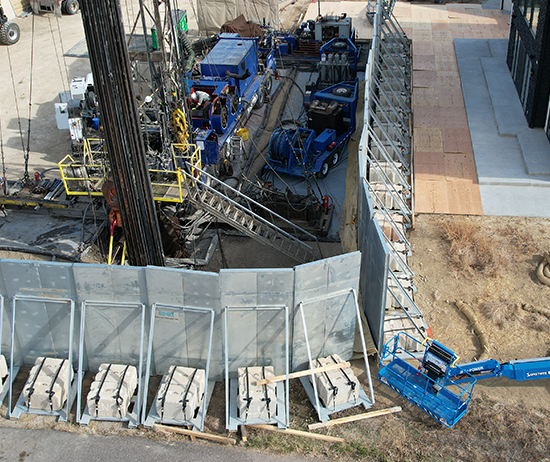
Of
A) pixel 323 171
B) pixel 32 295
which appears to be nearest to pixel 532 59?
pixel 323 171

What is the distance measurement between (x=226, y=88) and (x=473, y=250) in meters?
13.2

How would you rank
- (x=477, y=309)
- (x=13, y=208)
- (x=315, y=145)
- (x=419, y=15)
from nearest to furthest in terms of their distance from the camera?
(x=477, y=309)
(x=13, y=208)
(x=315, y=145)
(x=419, y=15)

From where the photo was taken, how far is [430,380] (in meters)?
13.3

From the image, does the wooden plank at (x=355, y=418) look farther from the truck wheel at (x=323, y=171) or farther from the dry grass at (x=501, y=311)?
the truck wheel at (x=323, y=171)

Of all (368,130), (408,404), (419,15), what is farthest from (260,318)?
(419,15)

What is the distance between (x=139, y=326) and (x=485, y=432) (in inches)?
319

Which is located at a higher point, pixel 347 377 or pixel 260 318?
pixel 260 318

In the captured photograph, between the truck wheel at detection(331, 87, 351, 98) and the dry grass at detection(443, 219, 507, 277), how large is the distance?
8.99 meters

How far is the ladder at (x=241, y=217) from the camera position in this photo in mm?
17328

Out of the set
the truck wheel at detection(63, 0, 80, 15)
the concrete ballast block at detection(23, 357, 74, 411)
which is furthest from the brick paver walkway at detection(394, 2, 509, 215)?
the truck wheel at detection(63, 0, 80, 15)

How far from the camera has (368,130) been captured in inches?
734

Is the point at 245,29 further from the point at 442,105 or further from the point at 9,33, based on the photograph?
the point at 9,33

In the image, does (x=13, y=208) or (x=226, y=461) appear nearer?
(x=226, y=461)

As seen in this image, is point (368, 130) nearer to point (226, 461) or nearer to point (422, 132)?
point (422, 132)
